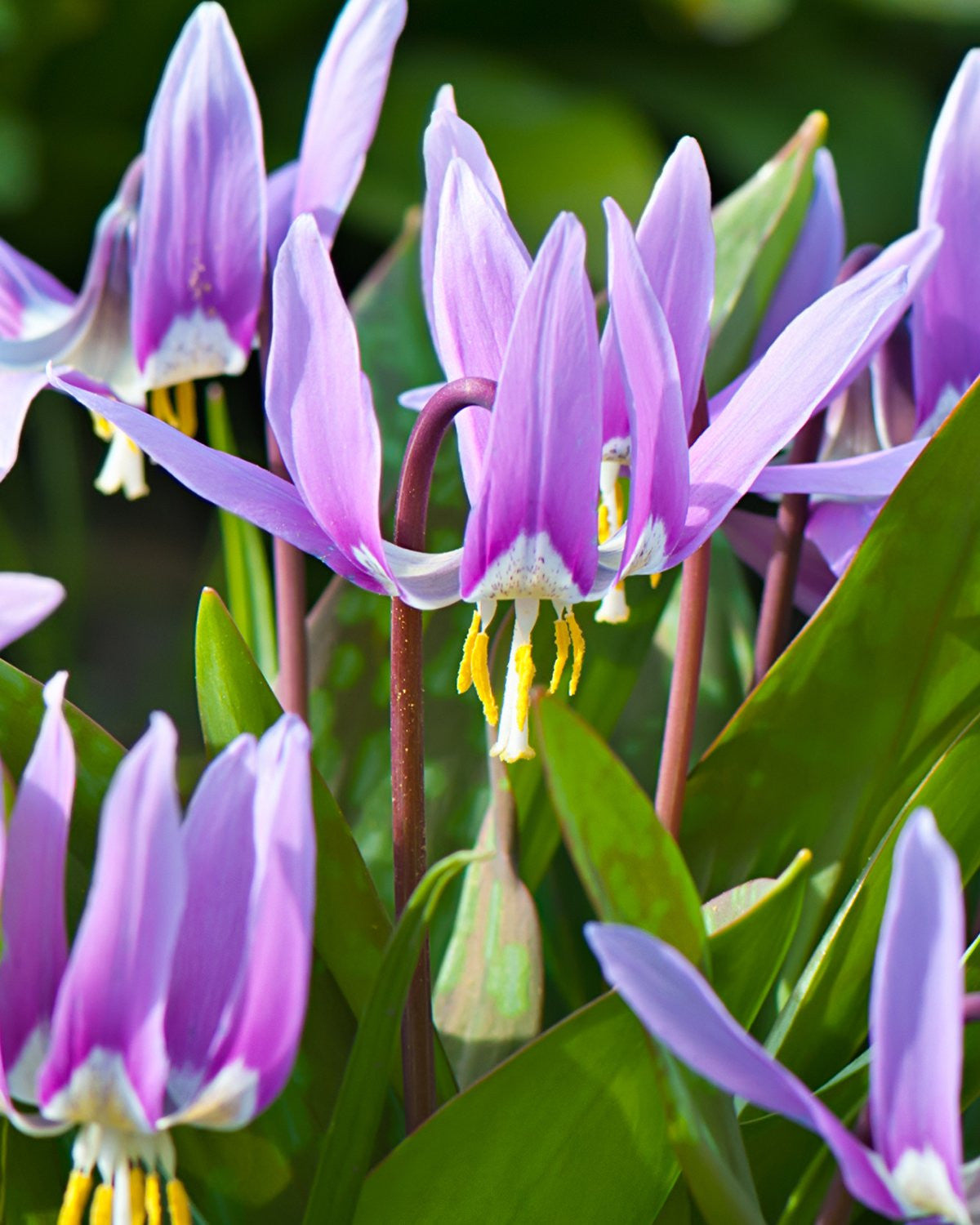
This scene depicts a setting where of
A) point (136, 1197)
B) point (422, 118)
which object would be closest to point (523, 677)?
point (136, 1197)

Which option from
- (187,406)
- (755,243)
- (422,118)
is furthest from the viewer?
(422,118)

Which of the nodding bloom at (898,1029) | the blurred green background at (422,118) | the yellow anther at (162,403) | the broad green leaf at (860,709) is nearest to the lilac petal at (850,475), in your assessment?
the broad green leaf at (860,709)

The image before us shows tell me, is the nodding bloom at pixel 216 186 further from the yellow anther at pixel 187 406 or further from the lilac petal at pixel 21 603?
the lilac petal at pixel 21 603

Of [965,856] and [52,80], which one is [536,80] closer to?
[52,80]

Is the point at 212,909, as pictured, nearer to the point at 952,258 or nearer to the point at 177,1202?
the point at 177,1202

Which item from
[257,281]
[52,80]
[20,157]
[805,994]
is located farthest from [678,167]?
[52,80]

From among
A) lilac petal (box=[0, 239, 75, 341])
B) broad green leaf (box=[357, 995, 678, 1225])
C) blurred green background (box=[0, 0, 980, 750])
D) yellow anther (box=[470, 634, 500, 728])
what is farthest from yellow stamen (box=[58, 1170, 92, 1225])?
blurred green background (box=[0, 0, 980, 750])

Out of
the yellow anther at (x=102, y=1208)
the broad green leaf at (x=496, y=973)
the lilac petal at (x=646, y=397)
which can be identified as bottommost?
the broad green leaf at (x=496, y=973)
